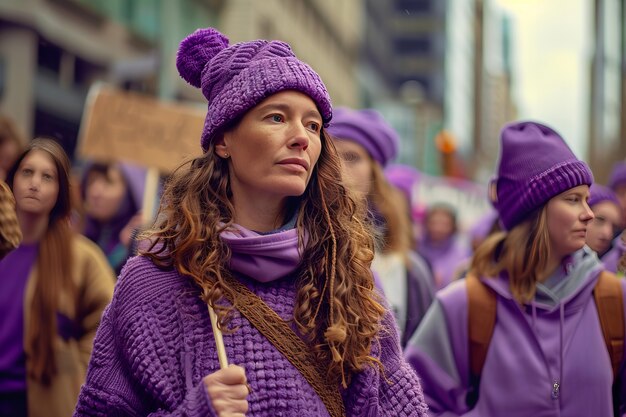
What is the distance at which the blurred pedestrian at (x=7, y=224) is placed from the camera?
11.3 ft

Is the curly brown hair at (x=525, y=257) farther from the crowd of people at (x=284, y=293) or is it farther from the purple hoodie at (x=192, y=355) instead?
the purple hoodie at (x=192, y=355)

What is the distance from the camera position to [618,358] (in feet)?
13.6

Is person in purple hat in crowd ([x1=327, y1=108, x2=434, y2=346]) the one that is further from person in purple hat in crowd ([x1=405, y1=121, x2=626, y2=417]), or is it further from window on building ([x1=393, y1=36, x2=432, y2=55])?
window on building ([x1=393, y1=36, x2=432, y2=55])

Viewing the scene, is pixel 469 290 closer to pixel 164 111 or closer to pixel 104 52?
pixel 164 111

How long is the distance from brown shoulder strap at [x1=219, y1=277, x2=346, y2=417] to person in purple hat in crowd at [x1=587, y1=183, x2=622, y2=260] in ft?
5.88

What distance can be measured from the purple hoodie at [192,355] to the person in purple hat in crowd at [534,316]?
1.22m

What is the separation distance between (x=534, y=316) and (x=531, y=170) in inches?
22.7

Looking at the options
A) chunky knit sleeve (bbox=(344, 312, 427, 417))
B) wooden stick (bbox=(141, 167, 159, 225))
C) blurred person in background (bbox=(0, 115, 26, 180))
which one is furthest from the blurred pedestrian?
wooden stick (bbox=(141, 167, 159, 225))

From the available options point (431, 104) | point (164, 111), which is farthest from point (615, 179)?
point (431, 104)

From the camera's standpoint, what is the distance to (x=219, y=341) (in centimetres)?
288

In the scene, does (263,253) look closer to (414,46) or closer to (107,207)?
(107,207)

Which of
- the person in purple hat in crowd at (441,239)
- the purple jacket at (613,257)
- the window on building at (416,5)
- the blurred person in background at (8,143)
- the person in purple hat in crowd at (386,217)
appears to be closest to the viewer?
the purple jacket at (613,257)

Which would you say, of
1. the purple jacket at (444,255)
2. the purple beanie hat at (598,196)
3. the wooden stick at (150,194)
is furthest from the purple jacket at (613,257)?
the purple jacket at (444,255)

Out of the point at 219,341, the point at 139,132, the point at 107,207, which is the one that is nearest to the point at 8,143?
the point at 107,207
